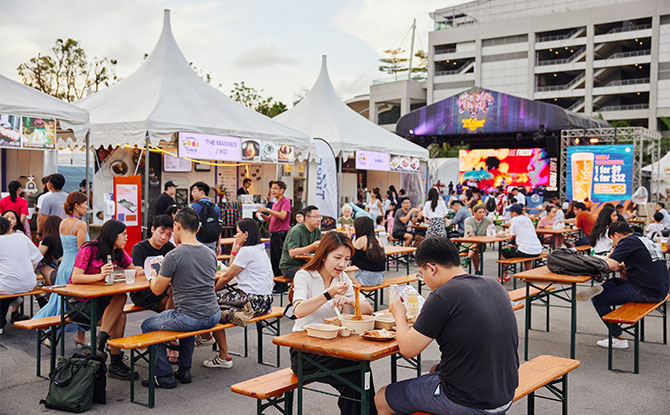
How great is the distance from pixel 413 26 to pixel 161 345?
62578 mm

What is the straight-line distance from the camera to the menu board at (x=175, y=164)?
14664 millimetres

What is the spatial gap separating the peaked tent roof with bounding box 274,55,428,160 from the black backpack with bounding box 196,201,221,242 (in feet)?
22.9

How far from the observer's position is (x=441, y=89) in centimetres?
5934

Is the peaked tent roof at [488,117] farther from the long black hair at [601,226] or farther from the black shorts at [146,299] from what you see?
the black shorts at [146,299]

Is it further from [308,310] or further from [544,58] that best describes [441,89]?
[308,310]

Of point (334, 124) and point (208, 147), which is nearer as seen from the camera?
point (208, 147)

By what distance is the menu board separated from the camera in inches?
577

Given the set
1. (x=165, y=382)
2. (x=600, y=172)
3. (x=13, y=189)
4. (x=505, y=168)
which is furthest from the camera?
(x=505, y=168)

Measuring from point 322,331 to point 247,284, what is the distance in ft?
6.65

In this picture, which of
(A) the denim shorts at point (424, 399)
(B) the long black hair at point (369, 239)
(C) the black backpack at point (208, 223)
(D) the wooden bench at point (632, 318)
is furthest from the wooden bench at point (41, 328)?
(D) the wooden bench at point (632, 318)

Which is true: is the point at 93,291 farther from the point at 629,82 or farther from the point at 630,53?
the point at 630,53

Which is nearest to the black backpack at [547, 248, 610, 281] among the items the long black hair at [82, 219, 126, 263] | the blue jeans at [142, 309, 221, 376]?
the blue jeans at [142, 309, 221, 376]

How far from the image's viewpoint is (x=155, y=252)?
5.96 m

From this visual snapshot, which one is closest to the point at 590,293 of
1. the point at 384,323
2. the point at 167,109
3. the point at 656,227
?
the point at 384,323
